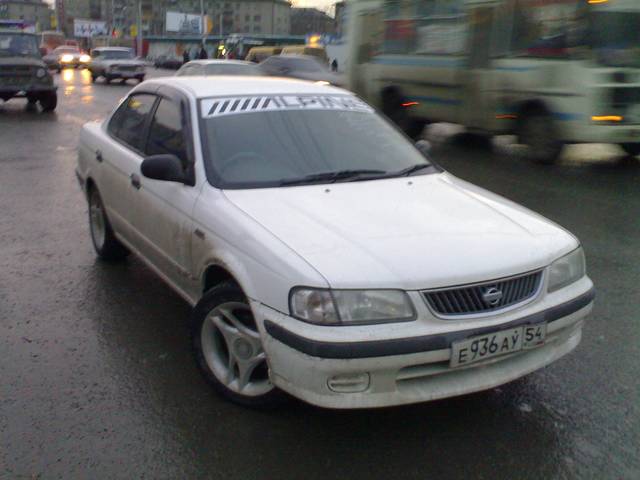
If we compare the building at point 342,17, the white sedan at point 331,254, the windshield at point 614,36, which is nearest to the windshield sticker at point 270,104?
the white sedan at point 331,254

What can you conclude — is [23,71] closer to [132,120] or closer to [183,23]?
[132,120]

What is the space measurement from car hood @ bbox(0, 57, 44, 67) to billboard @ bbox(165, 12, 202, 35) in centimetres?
7676

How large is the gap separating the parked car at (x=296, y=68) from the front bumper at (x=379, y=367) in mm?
17012

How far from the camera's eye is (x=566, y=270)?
358cm

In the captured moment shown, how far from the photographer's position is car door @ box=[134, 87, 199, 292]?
13.4 feet

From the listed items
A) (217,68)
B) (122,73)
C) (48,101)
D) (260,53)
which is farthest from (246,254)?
(260,53)

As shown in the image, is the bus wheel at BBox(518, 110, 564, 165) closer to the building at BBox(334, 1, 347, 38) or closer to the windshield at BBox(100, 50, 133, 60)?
the building at BBox(334, 1, 347, 38)

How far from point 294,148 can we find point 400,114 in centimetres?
1017

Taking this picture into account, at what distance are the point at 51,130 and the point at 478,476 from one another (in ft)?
46.2

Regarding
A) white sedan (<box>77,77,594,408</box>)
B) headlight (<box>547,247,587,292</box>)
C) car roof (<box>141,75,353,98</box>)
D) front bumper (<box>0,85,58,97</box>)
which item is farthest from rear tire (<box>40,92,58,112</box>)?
headlight (<box>547,247,587,292</box>)

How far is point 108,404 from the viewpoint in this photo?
11.9ft

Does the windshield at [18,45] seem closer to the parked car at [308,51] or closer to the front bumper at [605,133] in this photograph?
the front bumper at [605,133]

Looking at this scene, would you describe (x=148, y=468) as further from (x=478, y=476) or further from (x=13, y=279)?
(x=13, y=279)

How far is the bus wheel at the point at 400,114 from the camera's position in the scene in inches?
553
